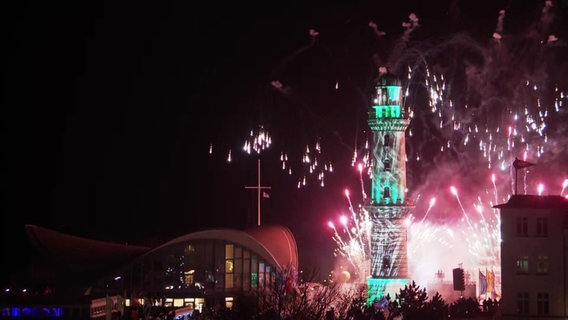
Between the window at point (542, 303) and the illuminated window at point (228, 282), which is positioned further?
the illuminated window at point (228, 282)

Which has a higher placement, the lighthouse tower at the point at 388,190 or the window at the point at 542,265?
the lighthouse tower at the point at 388,190

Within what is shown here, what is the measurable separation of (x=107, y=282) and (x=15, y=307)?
28.2 m

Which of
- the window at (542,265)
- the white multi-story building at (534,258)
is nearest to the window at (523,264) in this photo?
the white multi-story building at (534,258)

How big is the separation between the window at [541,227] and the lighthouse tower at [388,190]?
57114mm

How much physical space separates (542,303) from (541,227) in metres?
4.66

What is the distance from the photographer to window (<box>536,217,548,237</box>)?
285ft

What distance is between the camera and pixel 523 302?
86.8m

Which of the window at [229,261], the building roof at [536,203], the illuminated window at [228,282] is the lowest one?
the illuminated window at [228,282]

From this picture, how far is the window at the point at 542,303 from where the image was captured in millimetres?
86125

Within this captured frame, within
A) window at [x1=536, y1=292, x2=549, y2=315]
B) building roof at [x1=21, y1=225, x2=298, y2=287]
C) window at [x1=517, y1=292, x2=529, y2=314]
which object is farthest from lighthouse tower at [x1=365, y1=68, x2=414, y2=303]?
window at [x1=536, y1=292, x2=549, y2=315]

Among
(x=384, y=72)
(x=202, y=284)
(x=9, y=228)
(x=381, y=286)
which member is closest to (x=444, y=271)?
(x=381, y=286)

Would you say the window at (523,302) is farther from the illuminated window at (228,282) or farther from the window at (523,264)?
the illuminated window at (228,282)

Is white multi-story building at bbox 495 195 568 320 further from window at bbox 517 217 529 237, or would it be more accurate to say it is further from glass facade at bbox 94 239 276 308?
glass facade at bbox 94 239 276 308

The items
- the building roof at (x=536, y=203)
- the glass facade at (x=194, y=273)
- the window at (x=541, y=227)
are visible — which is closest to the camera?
the window at (x=541, y=227)
